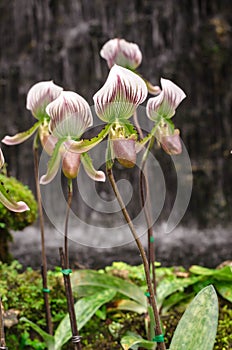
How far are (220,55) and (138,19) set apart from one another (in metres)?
1.21

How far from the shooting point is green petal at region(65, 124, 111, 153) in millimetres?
1152

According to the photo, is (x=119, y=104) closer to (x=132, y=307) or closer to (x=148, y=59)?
(x=132, y=307)

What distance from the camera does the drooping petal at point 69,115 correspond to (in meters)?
1.24

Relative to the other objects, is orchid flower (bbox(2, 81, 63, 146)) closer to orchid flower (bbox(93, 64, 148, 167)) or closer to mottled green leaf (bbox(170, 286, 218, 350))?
orchid flower (bbox(93, 64, 148, 167))

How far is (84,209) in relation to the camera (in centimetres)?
621

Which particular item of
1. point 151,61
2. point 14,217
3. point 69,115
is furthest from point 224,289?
point 151,61

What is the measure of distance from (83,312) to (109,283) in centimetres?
20

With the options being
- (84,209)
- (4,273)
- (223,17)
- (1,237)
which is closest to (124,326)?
(4,273)

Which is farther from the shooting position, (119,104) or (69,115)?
(69,115)

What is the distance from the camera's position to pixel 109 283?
192cm

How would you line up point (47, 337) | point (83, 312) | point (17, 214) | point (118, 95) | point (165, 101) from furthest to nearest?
point (17, 214), point (83, 312), point (47, 337), point (165, 101), point (118, 95)

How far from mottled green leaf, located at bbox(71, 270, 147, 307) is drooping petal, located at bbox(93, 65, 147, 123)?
3.02 feet

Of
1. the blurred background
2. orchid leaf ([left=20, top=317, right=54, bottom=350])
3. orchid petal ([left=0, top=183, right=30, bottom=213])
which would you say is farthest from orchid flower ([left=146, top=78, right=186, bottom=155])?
the blurred background

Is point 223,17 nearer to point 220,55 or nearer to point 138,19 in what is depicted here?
point 220,55
